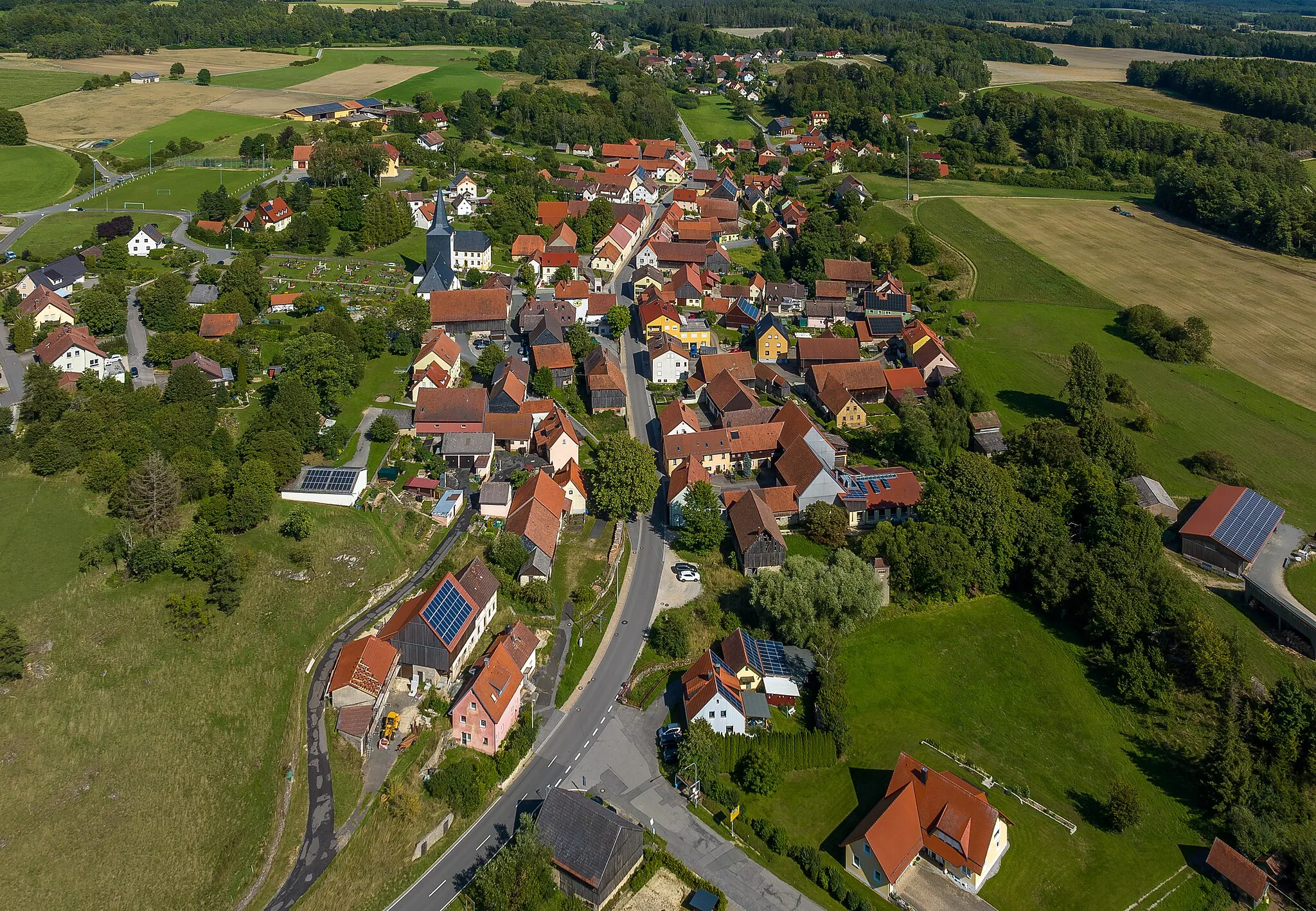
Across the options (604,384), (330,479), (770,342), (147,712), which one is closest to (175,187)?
(604,384)

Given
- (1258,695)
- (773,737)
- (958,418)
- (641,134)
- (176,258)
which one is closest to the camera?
(773,737)

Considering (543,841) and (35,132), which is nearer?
(543,841)

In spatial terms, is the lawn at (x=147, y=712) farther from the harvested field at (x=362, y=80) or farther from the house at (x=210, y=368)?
the harvested field at (x=362, y=80)

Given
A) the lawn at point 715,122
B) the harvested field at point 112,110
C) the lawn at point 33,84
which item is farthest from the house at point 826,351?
the lawn at point 33,84

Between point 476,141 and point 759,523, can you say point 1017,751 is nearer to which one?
point 759,523

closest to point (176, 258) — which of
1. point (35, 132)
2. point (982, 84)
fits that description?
point (35, 132)

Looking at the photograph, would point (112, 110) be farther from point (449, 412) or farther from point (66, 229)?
point (449, 412)
